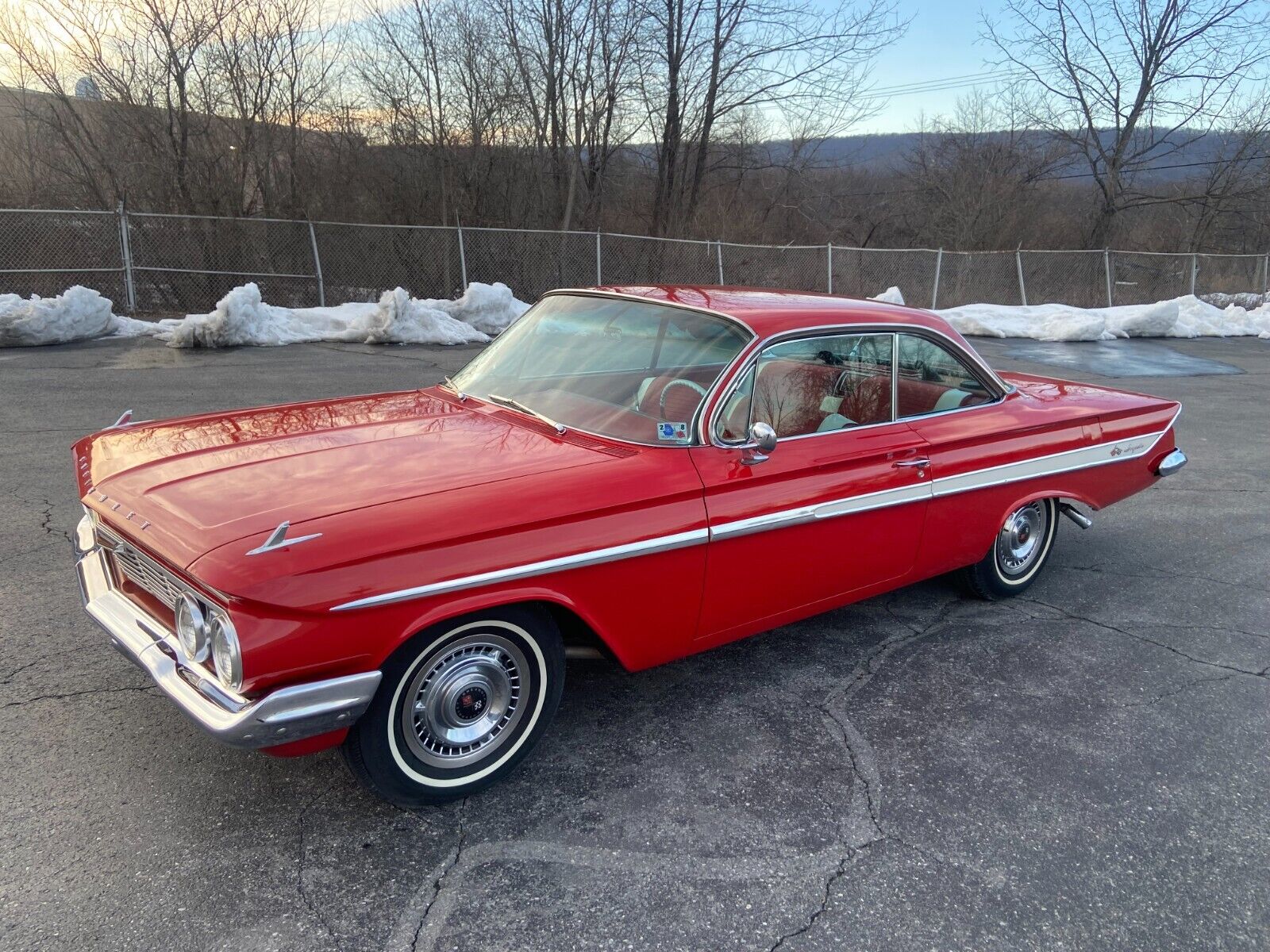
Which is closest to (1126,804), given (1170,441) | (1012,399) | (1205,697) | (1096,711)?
(1096,711)

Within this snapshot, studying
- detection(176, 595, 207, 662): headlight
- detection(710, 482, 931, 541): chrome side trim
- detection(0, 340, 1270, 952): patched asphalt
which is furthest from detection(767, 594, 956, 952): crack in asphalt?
detection(176, 595, 207, 662): headlight

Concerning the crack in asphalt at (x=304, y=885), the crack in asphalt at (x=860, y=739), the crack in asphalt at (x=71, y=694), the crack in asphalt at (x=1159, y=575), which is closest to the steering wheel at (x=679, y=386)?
the crack in asphalt at (x=860, y=739)

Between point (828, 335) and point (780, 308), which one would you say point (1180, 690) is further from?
point (780, 308)

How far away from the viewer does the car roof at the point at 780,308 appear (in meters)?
3.60

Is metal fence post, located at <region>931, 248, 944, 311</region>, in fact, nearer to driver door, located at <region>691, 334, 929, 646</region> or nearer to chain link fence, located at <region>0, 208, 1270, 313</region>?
chain link fence, located at <region>0, 208, 1270, 313</region>

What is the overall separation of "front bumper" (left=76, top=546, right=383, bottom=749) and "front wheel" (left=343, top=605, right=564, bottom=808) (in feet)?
0.47

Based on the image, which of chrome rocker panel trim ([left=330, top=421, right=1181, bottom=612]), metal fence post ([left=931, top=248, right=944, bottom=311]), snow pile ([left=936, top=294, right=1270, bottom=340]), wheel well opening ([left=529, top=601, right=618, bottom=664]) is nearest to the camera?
chrome rocker panel trim ([left=330, top=421, right=1181, bottom=612])

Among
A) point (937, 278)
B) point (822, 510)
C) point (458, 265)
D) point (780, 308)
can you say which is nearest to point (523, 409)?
point (780, 308)

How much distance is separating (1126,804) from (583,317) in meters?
2.88

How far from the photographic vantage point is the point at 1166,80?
2583cm

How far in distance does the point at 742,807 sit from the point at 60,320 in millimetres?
12335

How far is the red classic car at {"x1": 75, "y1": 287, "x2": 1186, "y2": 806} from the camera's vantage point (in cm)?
241

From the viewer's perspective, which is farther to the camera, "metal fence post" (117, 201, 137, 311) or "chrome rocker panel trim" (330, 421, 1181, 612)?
"metal fence post" (117, 201, 137, 311)

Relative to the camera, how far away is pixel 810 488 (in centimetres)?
341
